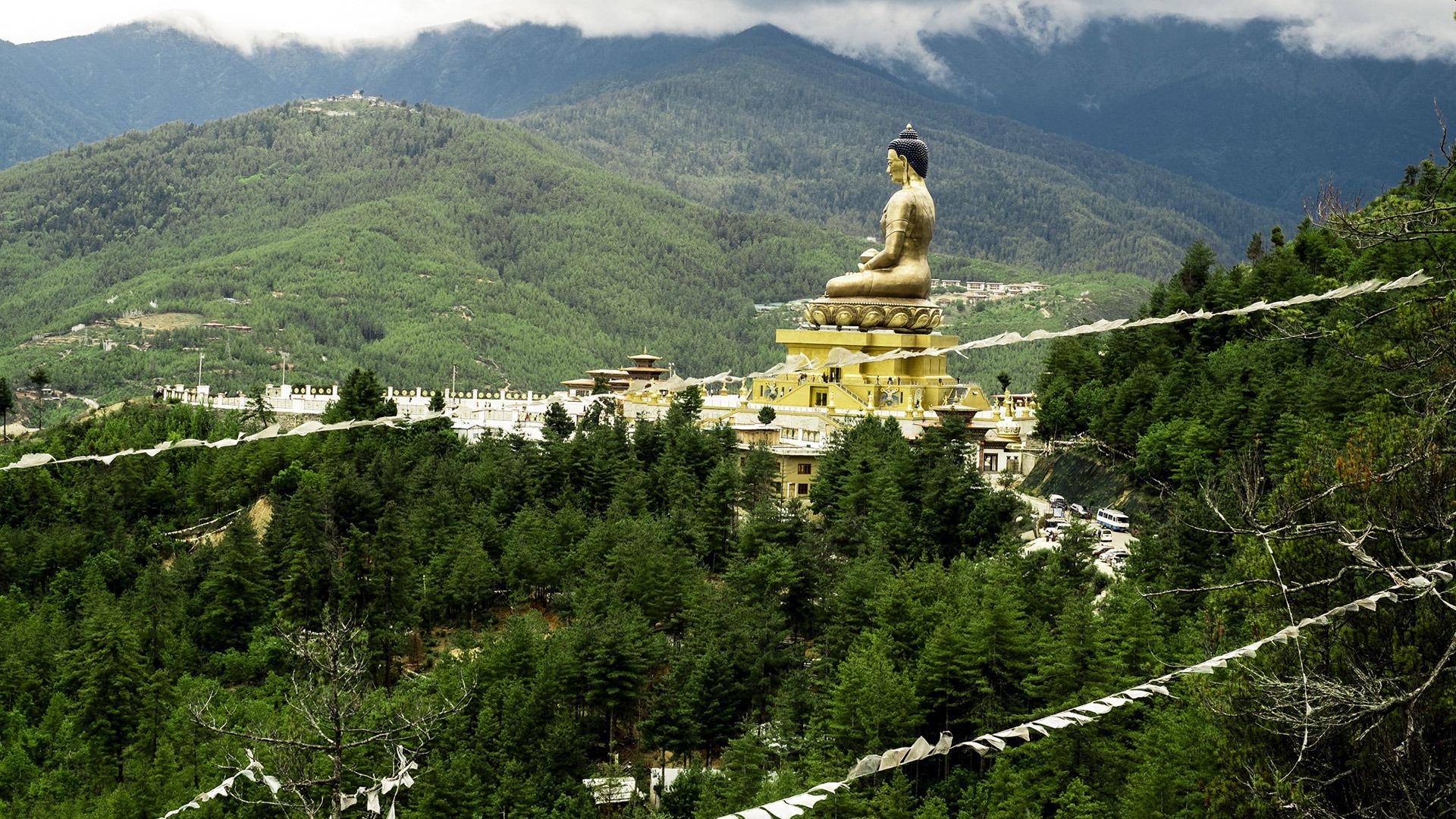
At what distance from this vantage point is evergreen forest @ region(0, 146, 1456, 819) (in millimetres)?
13812

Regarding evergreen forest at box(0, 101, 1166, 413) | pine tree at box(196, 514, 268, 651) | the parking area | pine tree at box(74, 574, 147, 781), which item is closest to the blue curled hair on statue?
the parking area

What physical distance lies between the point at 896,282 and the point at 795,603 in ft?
48.0

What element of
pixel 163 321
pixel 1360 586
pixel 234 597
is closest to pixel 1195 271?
pixel 234 597

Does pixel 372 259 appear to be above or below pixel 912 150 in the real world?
above

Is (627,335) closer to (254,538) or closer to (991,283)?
(991,283)

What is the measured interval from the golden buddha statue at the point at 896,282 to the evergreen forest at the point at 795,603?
12.4 ft

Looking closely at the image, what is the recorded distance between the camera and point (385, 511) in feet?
99.8

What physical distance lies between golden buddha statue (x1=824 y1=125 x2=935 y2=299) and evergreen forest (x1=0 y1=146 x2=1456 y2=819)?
400 centimetres

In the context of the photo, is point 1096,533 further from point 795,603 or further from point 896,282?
point 896,282

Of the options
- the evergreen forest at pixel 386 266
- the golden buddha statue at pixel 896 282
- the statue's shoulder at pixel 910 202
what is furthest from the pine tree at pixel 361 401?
the evergreen forest at pixel 386 266

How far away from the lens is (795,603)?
26.1 metres

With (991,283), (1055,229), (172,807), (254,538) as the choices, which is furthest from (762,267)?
(172,807)

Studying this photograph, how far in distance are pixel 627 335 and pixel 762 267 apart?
22891 millimetres

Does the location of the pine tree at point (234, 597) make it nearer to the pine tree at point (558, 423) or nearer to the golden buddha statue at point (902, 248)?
the pine tree at point (558, 423)
